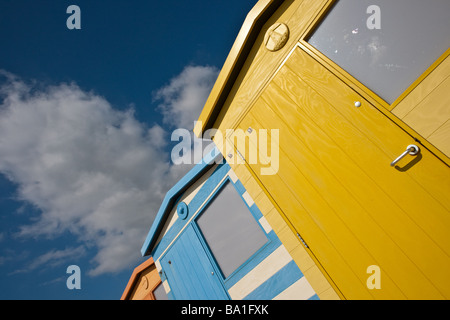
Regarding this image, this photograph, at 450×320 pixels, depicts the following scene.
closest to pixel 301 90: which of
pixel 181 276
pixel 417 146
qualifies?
pixel 417 146

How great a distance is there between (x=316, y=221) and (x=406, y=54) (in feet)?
6.44

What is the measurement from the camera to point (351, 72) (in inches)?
107

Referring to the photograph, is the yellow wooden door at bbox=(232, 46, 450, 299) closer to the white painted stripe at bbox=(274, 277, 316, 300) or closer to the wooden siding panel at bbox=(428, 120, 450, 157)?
the wooden siding panel at bbox=(428, 120, 450, 157)

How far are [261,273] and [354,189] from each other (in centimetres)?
241

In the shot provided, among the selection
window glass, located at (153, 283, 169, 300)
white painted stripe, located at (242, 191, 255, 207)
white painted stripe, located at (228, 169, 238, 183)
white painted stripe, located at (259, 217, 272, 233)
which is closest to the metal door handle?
white painted stripe, located at (259, 217, 272, 233)

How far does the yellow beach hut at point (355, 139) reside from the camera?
7.02 feet

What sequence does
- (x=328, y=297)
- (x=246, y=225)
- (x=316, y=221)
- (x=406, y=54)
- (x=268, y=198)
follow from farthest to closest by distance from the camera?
1. (x=246, y=225)
2. (x=268, y=198)
3. (x=316, y=221)
4. (x=328, y=297)
5. (x=406, y=54)

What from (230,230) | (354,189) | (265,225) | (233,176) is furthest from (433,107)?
(230,230)

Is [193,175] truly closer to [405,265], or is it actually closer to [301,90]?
[301,90]

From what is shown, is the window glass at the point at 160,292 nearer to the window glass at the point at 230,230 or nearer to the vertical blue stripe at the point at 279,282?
the window glass at the point at 230,230

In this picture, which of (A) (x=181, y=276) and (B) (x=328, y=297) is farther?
(A) (x=181, y=276)

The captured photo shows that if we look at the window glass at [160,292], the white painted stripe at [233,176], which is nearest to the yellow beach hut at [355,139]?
the white painted stripe at [233,176]

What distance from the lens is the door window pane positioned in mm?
2193
